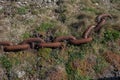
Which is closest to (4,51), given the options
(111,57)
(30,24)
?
(30,24)

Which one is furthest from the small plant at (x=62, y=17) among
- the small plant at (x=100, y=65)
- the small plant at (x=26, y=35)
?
the small plant at (x=100, y=65)

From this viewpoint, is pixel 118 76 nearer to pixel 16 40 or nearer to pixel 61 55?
pixel 61 55

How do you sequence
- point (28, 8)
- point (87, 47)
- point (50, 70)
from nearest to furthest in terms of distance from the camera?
point (50, 70), point (87, 47), point (28, 8)

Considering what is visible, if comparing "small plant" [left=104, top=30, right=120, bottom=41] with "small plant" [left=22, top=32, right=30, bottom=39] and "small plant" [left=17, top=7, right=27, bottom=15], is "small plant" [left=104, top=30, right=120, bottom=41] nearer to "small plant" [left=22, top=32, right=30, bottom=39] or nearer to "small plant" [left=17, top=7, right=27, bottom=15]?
"small plant" [left=22, top=32, right=30, bottom=39]

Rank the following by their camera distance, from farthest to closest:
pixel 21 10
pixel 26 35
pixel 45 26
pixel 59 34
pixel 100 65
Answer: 1. pixel 21 10
2. pixel 45 26
3. pixel 59 34
4. pixel 26 35
5. pixel 100 65

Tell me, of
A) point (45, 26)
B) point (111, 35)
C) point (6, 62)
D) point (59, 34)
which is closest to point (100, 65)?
point (111, 35)

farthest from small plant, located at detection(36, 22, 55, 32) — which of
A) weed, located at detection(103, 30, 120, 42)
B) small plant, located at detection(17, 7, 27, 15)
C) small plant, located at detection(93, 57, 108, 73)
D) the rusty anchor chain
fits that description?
small plant, located at detection(93, 57, 108, 73)

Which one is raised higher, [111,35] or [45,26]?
[45,26]

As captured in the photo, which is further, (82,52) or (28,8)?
(28,8)

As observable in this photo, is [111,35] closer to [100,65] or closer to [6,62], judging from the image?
[100,65]
